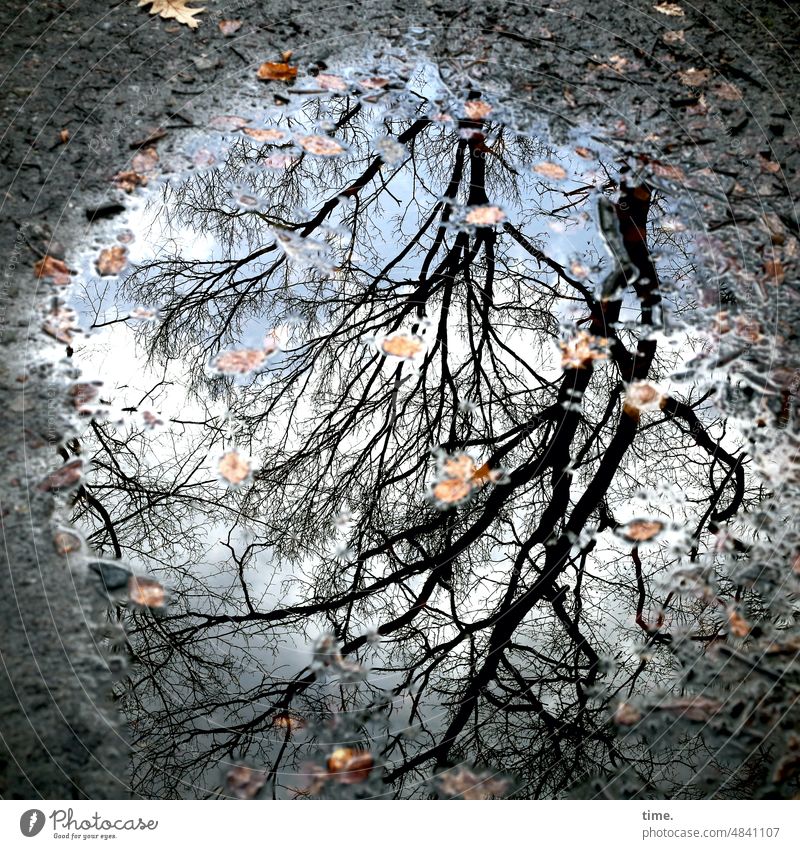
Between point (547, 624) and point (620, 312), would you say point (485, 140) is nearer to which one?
point (620, 312)


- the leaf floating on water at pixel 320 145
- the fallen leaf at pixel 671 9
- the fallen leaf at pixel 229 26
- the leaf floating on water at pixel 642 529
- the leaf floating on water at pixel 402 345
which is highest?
the fallen leaf at pixel 671 9

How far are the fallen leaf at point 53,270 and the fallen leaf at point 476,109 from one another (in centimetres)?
146

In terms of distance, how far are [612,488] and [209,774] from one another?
1217 mm

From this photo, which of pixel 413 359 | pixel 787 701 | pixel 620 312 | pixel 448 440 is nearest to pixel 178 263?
pixel 413 359

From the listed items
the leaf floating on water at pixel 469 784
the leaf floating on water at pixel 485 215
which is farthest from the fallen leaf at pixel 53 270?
the leaf floating on water at pixel 469 784

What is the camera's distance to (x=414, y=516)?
74.3 inches

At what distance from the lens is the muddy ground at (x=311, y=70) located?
1.99m

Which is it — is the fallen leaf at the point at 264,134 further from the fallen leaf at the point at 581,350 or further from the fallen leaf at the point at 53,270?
the fallen leaf at the point at 581,350

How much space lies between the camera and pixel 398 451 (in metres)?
1.97

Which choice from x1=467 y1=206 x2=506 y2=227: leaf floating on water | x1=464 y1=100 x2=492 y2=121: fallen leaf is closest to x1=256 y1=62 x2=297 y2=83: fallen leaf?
x1=464 y1=100 x2=492 y2=121: fallen leaf

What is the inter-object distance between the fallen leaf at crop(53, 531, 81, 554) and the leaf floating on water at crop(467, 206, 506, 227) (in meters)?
1.52

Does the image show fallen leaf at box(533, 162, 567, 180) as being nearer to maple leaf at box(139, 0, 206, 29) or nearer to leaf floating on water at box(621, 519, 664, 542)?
leaf floating on water at box(621, 519, 664, 542)
